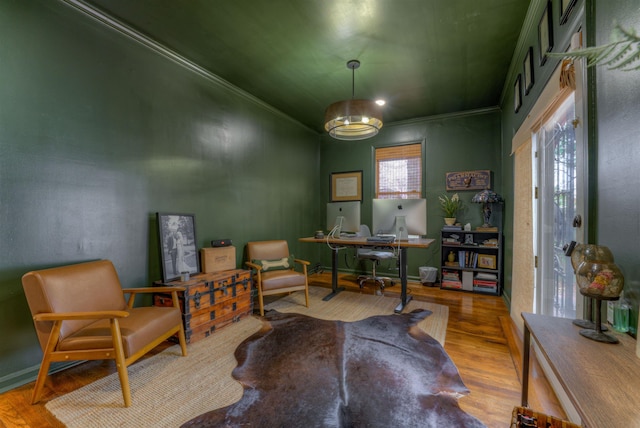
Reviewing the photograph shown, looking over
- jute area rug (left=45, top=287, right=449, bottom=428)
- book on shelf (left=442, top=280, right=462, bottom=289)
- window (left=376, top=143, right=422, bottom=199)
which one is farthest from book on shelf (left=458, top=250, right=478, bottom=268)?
jute area rug (left=45, top=287, right=449, bottom=428)

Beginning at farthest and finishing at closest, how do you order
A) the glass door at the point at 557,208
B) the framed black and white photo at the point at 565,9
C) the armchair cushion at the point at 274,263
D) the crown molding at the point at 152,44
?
the armchair cushion at the point at 274,263, the crown molding at the point at 152,44, the glass door at the point at 557,208, the framed black and white photo at the point at 565,9

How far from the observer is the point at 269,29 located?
98.5 inches

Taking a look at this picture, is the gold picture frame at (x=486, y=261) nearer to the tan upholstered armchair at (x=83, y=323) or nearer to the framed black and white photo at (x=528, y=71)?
the framed black and white photo at (x=528, y=71)

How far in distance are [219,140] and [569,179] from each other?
3.42 metres

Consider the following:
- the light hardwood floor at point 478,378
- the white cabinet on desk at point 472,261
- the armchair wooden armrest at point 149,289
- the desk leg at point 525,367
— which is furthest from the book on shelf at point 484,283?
the armchair wooden armrest at point 149,289

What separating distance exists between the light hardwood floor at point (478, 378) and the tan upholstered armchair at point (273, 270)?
1.16 m

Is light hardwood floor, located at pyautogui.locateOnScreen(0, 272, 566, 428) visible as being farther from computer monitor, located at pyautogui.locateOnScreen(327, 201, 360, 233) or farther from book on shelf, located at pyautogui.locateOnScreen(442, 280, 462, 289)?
computer monitor, located at pyautogui.locateOnScreen(327, 201, 360, 233)

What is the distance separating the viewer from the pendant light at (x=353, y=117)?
2.74 m

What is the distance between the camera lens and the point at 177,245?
283 centimetres

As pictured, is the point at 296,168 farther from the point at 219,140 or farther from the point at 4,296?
the point at 4,296

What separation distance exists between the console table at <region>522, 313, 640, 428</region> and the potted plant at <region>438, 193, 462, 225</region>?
3.33 metres

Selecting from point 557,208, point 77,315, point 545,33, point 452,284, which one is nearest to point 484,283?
point 452,284

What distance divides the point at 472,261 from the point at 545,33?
3026 millimetres

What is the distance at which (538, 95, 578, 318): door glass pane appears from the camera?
1.83 metres
